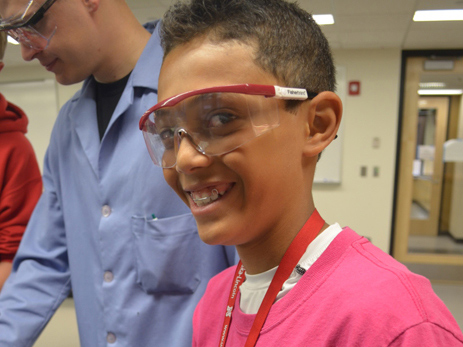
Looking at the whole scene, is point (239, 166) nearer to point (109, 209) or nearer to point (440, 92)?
point (109, 209)

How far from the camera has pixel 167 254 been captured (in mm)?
990

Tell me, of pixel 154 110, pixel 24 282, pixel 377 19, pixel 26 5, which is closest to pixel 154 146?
pixel 154 110

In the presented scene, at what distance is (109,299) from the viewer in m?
1.06

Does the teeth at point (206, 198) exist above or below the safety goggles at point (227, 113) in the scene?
below

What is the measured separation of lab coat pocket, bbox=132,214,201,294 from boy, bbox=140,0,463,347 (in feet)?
0.97

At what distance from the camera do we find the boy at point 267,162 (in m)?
0.56

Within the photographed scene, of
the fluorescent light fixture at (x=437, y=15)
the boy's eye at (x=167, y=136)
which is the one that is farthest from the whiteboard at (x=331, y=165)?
the boy's eye at (x=167, y=136)

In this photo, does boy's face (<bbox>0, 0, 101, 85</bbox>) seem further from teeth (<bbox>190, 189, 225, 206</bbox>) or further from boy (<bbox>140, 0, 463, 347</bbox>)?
teeth (<bbox>190, 189, 225, 206</bbox>)

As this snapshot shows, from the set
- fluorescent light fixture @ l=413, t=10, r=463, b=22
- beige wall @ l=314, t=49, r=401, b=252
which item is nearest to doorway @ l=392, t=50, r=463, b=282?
beige wall @ l=314, t=49, r=401, b=252

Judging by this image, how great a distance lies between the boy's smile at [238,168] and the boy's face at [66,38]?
0.46 meters

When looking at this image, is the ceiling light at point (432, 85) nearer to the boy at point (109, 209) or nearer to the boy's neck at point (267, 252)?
the boy at point (109, 209)

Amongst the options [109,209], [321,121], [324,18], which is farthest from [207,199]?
[324,18]

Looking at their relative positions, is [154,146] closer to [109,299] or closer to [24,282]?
[109,299]

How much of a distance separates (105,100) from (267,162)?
80cm
